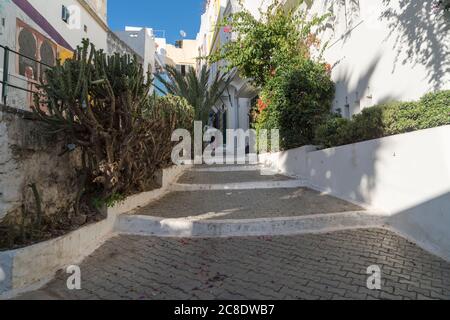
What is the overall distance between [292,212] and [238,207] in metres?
1.06

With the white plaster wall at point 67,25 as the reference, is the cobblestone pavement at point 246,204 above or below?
below

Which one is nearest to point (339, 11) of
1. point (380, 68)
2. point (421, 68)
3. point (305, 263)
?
point (380, 68)

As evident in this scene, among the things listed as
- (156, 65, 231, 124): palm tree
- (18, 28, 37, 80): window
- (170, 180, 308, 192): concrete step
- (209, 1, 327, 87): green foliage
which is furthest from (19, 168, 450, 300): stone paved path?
(156, 65, 231, 124): palm tree

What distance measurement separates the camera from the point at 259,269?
3654mm

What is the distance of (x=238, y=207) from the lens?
6.12 metres

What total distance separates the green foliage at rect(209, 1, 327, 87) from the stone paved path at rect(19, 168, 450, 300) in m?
7.49

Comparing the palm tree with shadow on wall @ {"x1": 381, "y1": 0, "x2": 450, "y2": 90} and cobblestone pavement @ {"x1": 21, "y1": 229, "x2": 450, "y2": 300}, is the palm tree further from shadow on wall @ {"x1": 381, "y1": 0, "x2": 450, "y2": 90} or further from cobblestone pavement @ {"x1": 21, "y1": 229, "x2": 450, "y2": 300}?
cobblestone pavement @ {"x1": 21, "y1": 229, "x2": 450, "y2": 300}

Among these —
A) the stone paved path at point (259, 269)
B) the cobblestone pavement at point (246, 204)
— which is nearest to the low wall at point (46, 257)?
the stone paved path at point (259, 269)

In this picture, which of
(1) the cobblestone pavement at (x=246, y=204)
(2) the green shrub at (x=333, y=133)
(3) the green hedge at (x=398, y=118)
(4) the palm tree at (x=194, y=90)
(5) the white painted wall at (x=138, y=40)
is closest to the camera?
(3) the green hedge at (x=398, y=118)

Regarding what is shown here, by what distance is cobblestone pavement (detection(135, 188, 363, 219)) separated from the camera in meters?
5.59

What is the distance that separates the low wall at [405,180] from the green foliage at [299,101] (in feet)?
8.73

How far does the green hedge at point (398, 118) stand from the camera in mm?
5160

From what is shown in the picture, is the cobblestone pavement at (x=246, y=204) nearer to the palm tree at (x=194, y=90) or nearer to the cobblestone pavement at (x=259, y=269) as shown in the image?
the cobblestone pavement at (x=259, y=269)
